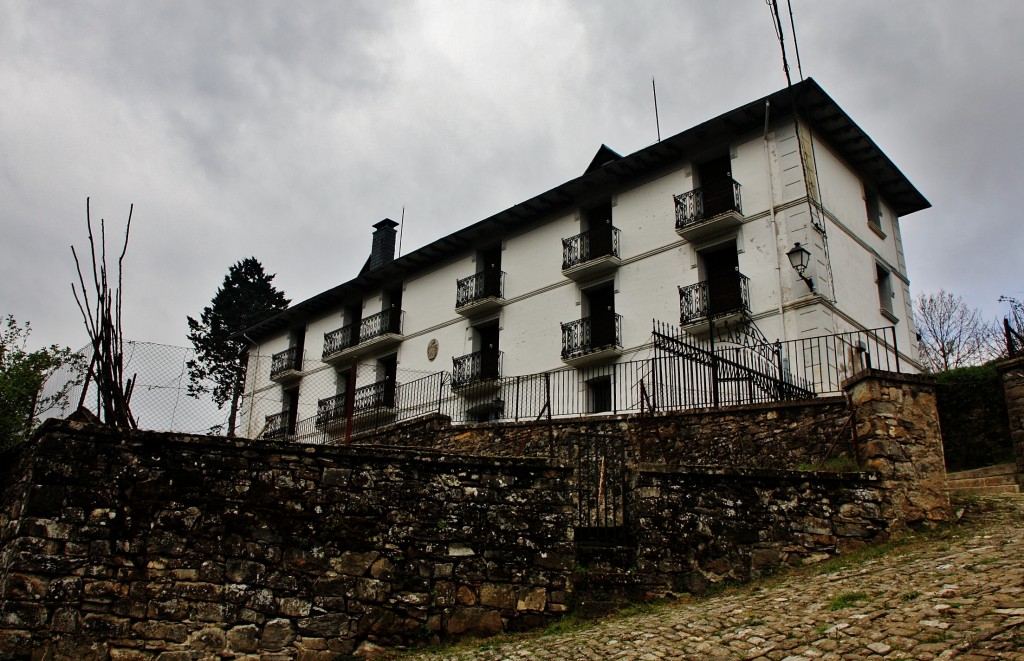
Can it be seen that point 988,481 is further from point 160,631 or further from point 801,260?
point 160,631

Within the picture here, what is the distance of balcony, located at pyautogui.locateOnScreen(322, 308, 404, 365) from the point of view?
84.2ft

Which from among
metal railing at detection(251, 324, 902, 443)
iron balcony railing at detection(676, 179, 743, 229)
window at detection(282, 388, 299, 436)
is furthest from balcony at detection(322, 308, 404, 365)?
iron balcony railing at detection(676, 179, 743, 229)

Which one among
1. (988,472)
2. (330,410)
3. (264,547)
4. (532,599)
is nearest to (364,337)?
(330,410)

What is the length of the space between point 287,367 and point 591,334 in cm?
1398

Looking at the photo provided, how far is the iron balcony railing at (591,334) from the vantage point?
768 inches

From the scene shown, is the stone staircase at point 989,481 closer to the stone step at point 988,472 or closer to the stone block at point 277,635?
the stone step at point 988,472

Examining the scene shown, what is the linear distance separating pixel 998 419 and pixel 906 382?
17.3 feet

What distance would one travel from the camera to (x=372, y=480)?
7734mm

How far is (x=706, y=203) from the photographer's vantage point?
61.1 feet

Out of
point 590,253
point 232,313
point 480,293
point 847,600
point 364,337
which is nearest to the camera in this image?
point 847,600

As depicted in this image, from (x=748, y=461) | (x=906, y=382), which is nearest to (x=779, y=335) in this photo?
(x=748, y=461)

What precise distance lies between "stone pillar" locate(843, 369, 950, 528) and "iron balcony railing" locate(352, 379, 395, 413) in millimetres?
17158

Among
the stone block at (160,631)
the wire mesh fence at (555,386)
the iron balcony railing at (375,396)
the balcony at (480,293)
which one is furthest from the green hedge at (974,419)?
the iron balcony railing at (375,396)

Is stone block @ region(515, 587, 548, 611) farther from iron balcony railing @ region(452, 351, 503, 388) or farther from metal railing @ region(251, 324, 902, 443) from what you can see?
iron balcony railing @ region(452, 351, 503, 388)
